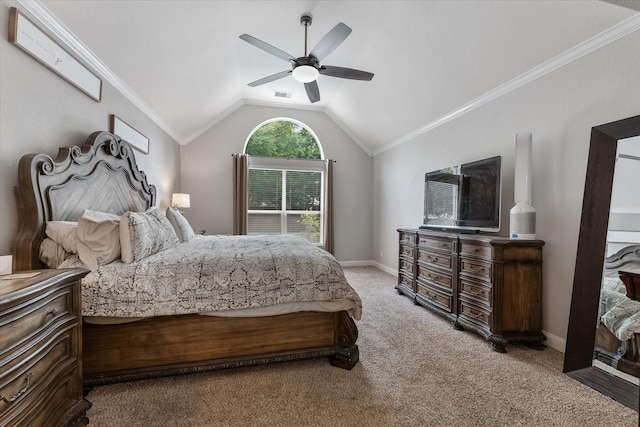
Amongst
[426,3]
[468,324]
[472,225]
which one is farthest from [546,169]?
[426,3]

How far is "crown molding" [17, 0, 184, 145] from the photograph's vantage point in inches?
70.7

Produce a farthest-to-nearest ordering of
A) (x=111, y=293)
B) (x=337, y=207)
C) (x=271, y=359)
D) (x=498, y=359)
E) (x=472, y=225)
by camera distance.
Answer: (x=337, y=207), (x=472, y=225), (x=498, y=359), (x=271, y=359), (x=111, y=293)

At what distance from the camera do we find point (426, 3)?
260cm

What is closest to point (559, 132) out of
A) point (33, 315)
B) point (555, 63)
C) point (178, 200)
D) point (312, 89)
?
point (555, 63)

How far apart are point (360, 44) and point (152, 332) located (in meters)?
3.68

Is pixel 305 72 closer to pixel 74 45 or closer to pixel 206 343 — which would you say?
pixel 74 45

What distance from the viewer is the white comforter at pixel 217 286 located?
68.4 inches

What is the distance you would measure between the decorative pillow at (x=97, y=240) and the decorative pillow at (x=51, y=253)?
0.39 feet

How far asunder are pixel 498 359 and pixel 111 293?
2815 millimetres

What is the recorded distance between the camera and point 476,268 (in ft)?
8.59

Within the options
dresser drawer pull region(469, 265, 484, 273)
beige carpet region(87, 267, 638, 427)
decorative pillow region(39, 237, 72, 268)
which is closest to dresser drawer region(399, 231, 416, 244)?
dresser drawer pull region(469, 265, 484, 273)

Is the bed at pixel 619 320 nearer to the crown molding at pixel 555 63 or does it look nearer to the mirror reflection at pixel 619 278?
the mirror reflection at pixel 619 278

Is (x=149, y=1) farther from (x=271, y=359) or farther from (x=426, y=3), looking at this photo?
(x=271, y=359)

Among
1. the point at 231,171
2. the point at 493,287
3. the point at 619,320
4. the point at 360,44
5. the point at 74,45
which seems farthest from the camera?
the point at 231,171
